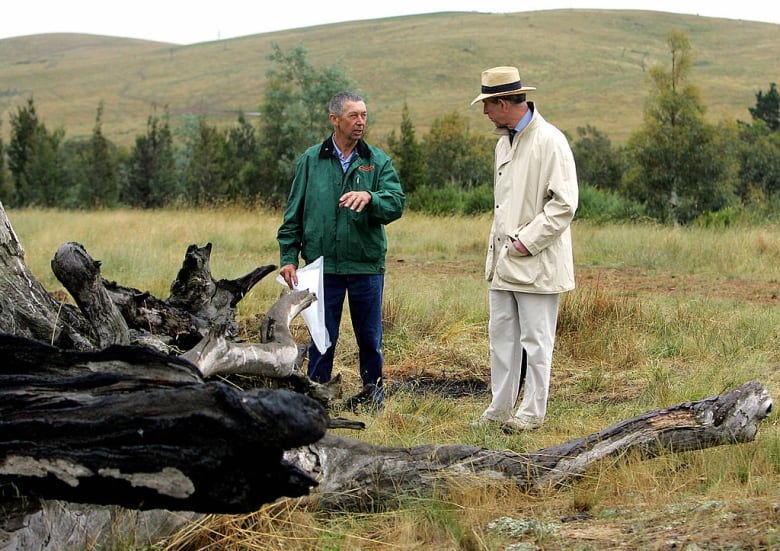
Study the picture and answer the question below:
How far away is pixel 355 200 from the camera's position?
18.4ft

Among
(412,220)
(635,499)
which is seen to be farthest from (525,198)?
(412,220)

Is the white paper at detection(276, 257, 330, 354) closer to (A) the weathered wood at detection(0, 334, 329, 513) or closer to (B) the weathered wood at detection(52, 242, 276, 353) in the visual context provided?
(B) the weathered wood at detection(52, 242, 276, 353)

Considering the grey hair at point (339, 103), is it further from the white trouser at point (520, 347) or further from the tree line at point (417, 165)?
the tree line at point (417, 165)

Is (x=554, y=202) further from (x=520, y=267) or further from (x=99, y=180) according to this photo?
(x=99, y=180)

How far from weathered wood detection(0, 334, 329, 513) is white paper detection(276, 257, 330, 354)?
108 inches

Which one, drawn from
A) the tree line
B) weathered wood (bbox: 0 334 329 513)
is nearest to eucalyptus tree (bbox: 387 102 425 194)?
the tree line

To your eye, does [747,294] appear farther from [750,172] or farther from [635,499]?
[750,172]

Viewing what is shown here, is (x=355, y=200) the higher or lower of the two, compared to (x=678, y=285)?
higher

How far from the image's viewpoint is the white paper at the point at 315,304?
19.2 feet

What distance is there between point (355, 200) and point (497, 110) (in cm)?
100

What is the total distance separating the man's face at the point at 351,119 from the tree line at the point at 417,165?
45.1 feet

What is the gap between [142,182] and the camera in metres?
27.5

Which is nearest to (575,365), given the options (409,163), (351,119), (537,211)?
(537,211)

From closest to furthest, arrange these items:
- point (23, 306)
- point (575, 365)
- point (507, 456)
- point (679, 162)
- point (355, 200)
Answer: point (507, 456) → point (23, 306) → point (355, 200) → point (575, 365) → point (679, 162)
